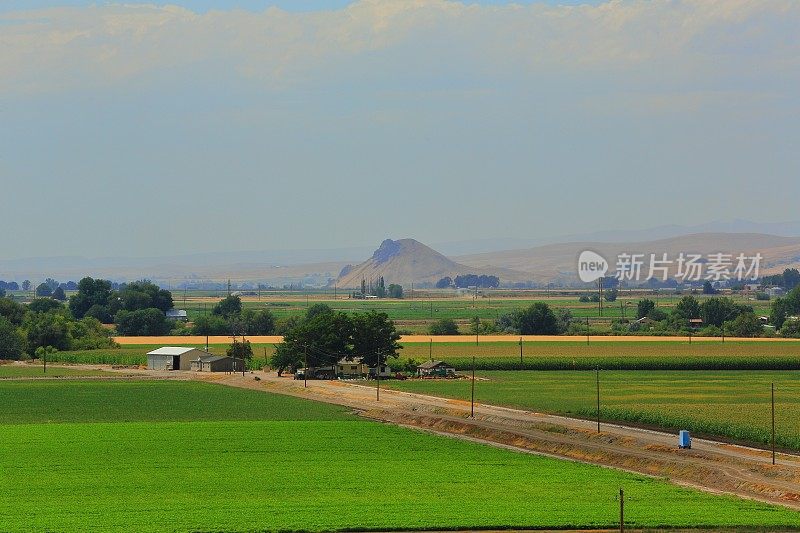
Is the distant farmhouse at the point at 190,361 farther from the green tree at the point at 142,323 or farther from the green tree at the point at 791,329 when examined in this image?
the green tree at the point at 791,329

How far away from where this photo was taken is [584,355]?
447 ft

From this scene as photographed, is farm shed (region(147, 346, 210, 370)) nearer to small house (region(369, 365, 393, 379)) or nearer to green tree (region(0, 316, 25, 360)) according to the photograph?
green tree (region(0, 316, 25, 360))

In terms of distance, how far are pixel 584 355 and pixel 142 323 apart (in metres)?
81.3

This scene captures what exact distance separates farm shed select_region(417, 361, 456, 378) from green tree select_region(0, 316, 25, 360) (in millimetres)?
53525

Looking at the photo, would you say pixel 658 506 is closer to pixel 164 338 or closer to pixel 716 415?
pixel 716 415

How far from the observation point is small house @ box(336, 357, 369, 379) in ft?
403

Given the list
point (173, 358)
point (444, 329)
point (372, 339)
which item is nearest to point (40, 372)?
point (173, 358)

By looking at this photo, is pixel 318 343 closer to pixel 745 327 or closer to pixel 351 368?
pixel 351 368

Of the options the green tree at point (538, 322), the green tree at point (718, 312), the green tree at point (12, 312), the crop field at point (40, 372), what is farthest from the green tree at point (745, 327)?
the green tree at point (12, 312)

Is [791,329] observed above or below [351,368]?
above

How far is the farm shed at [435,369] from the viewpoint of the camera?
12188 cm

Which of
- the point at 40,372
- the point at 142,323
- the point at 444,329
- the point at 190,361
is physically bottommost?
the point at 40,372

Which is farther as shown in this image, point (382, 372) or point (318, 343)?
point (382, 372)

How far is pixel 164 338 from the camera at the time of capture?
595 feet
